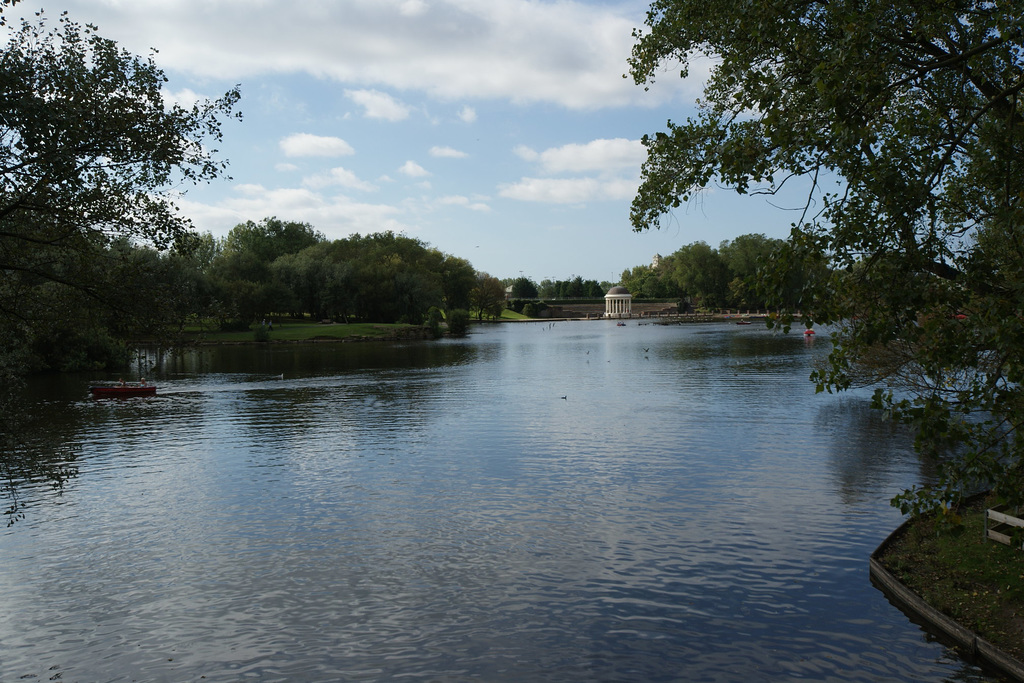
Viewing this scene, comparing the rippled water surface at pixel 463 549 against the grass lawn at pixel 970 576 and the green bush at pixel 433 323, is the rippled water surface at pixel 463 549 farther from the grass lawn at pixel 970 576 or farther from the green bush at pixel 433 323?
the green bush at pixel 433 323

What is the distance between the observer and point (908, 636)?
13.3 metres

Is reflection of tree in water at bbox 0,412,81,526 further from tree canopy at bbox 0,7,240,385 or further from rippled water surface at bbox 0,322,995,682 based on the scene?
tree canopy at bbox 0,7,240,385

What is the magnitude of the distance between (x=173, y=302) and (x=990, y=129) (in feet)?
45.1

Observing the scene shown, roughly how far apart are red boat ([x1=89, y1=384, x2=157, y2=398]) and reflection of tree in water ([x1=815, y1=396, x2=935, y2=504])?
42.0 m

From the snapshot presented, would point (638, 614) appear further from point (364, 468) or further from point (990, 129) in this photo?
point (364, 468)

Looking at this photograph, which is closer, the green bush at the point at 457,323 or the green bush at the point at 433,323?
the green bush at the point at 433,323

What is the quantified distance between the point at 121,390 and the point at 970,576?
4863 centimetres

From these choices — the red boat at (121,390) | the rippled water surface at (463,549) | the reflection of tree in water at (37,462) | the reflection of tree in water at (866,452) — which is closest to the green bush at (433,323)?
the red boat at (121,390)

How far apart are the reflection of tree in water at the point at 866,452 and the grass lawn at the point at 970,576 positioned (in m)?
4.73

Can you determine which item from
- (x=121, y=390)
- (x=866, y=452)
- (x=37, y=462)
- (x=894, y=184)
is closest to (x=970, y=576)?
(x=894, y=184)

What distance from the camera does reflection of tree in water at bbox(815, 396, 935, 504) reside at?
2362 centimetres

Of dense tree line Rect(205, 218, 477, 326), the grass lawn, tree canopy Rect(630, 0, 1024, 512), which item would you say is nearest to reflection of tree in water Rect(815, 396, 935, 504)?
the grass lawn

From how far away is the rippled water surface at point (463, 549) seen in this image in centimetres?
1299

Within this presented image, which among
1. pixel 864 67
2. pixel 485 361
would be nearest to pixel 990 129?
pixel 864 67
